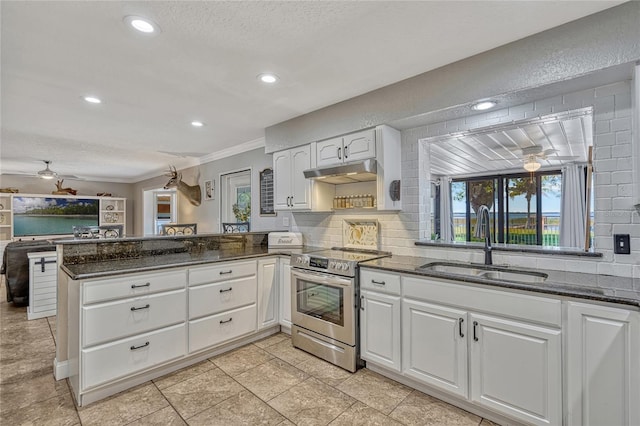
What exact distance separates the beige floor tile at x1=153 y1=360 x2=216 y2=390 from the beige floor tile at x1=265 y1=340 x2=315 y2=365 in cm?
56

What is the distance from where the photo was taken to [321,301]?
111 inches

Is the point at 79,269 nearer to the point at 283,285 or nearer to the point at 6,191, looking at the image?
the point at 283,285

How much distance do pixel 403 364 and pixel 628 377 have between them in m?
1.22

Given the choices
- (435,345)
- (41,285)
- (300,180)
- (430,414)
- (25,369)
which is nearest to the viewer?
(430,414)

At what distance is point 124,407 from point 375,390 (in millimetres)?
1744

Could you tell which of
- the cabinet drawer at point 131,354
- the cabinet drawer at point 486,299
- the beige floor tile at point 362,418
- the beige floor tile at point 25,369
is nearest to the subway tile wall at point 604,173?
the cabinet drawer at point 486,299

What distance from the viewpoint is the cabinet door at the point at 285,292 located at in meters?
3.22

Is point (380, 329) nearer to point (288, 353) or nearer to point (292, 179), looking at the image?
point (288, 353)

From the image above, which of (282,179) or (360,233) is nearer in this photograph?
(360,233)

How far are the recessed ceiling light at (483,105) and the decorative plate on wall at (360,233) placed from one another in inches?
53.6

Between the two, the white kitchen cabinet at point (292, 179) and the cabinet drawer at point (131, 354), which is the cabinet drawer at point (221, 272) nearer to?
the cabinet drawer at point (131, 354)

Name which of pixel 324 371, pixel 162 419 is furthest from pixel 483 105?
pixel 162 419

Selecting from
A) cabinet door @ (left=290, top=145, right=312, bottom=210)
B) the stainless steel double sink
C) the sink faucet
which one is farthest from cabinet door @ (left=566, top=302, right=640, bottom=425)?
cabinet door @ (left=290, top=145, right=312, bottom=210)

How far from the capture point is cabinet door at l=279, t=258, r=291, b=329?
3.22m
